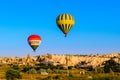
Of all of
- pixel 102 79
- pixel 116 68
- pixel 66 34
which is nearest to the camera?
pixel 102 79

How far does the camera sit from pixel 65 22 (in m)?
66.4

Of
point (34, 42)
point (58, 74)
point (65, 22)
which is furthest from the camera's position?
point (58, 74)

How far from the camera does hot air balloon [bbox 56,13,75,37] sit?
66375mm

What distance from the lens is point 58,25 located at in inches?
2648

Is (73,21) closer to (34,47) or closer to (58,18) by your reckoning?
(58,18)

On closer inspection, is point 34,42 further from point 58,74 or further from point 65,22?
point 65,22

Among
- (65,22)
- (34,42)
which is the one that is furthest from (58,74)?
(65,22)

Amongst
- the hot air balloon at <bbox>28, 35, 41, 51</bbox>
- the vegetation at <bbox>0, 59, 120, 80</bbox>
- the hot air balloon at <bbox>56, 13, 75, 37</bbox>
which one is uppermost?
the hot air balloon at <bbox>56, 13, 75, 37</bbox>

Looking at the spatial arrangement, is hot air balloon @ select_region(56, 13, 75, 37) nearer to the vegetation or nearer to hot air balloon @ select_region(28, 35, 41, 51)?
the vegetation

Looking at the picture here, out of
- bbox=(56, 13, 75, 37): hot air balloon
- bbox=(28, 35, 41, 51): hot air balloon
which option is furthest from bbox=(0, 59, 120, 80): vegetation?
bbox=(56, 13, 75, 37): hot air balloon

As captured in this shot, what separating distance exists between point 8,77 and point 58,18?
1338 cm

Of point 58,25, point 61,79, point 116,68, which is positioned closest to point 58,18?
point 58,25

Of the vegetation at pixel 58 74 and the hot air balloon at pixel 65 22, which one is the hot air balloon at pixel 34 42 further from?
the hot air balloon at pixel 65 22

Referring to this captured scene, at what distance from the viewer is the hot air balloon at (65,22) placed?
66375mm
